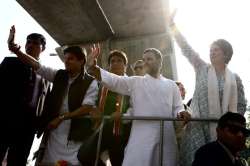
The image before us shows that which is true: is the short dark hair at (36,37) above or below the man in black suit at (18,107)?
above

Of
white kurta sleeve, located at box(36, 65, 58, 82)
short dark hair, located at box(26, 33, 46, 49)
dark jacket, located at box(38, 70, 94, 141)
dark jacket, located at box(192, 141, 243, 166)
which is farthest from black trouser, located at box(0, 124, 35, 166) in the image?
dark jacket, located at box(192, 141, 243, 166)

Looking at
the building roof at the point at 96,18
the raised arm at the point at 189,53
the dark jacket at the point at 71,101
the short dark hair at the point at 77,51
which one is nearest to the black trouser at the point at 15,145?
the dark jacket at the point at 71,101

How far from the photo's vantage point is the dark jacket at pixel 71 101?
344 cm

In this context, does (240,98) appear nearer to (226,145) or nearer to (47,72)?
(226,145)

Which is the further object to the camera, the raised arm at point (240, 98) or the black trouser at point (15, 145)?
the raised arm at point (240, 98)

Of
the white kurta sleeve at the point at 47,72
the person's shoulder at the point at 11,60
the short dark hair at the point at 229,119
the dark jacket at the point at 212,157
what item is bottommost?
the dark jacket at the point at 212,157

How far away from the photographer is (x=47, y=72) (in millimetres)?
3641

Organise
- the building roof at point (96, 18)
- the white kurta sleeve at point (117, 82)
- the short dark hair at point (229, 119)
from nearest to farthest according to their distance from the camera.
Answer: the short dark hair at point (229, 119), the white kurta sleeve at point (117, 82), the building roof at point (96, 18)

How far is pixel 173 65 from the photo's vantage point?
895cm

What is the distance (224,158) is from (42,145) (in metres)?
1.75

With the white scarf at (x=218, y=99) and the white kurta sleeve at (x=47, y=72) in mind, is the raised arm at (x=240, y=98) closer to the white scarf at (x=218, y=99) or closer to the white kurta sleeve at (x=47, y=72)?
the white scarf at (x=218, y=99)

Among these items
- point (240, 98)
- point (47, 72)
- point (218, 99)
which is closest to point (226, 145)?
point (218, 99)

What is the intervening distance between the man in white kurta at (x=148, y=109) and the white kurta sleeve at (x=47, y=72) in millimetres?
578

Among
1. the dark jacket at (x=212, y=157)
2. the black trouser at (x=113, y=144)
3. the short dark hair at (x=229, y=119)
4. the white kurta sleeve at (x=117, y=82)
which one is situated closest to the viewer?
the dark jacket at (x=212, y=157)
